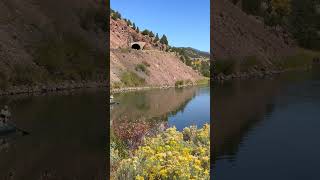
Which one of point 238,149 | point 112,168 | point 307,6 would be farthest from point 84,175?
point 307,6

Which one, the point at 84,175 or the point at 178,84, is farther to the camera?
the point at 178,84

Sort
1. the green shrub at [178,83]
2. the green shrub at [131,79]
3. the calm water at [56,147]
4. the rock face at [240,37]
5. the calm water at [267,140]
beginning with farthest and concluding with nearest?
the rock face at [240,37] < the green shrub at [178,83] < the green shrub at [131,79] < the calm water at [267,140] < the calm water at [56,147]

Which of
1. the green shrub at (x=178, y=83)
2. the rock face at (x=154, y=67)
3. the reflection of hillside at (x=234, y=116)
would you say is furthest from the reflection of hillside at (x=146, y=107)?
the green shrub at (x=178, y=83)

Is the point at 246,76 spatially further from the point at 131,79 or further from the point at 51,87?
the point at 51,87

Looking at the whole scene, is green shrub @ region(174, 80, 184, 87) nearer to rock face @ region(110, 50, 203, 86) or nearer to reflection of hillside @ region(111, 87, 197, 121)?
rock face @ region(110, 50, 203, 86)

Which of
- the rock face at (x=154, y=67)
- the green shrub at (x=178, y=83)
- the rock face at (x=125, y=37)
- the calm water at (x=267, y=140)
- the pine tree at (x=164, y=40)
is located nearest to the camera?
the calm water at (x=267, y=140)

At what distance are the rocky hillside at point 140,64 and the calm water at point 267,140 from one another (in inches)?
1467

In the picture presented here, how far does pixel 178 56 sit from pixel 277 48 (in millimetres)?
35887

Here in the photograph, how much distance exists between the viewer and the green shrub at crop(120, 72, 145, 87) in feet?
265

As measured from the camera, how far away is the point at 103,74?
283 feet

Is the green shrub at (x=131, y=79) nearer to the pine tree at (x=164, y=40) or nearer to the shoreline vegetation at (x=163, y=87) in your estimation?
the shoreline vegetation at (x=163, y=87)

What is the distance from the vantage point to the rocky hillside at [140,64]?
83.1 m

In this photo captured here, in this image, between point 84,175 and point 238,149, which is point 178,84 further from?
point 84,175

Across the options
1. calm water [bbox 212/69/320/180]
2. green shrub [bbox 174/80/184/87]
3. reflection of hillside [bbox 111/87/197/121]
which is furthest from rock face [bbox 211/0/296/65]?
calm water [bbox 212/69/320/180]
